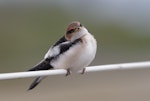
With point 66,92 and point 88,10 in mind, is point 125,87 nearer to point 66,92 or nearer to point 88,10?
point 66,92

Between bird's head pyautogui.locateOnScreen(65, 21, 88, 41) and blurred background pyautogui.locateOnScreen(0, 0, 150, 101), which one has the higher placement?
bird's head pyautogui.locateOnScreen(65, 21, 88, 41)

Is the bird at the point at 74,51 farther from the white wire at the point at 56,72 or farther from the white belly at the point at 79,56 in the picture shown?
the white wire at the point at 56,72

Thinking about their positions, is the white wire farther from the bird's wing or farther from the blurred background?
the blurred background

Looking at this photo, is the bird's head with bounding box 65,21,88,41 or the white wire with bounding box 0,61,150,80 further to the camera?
the bird's head with bounding box 65,21,88,41

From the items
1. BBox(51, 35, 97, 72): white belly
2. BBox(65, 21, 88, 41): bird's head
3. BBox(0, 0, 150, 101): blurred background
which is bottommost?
BBox(0, 0, 150, 101): blurred background

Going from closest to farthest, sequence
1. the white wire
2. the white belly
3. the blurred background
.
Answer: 1. the white wire
2. the white belly
3. the blurred background

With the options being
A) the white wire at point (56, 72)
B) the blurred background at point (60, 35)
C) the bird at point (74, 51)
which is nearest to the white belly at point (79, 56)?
the bird at point (74, 51)

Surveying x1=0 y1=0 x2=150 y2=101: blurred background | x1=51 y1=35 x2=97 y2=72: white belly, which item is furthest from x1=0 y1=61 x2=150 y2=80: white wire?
x1=0 y1=0 x2=150 y2=101: blurred background

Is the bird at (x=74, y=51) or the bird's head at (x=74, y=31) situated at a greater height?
the bird's head at (x=74, y=31)
